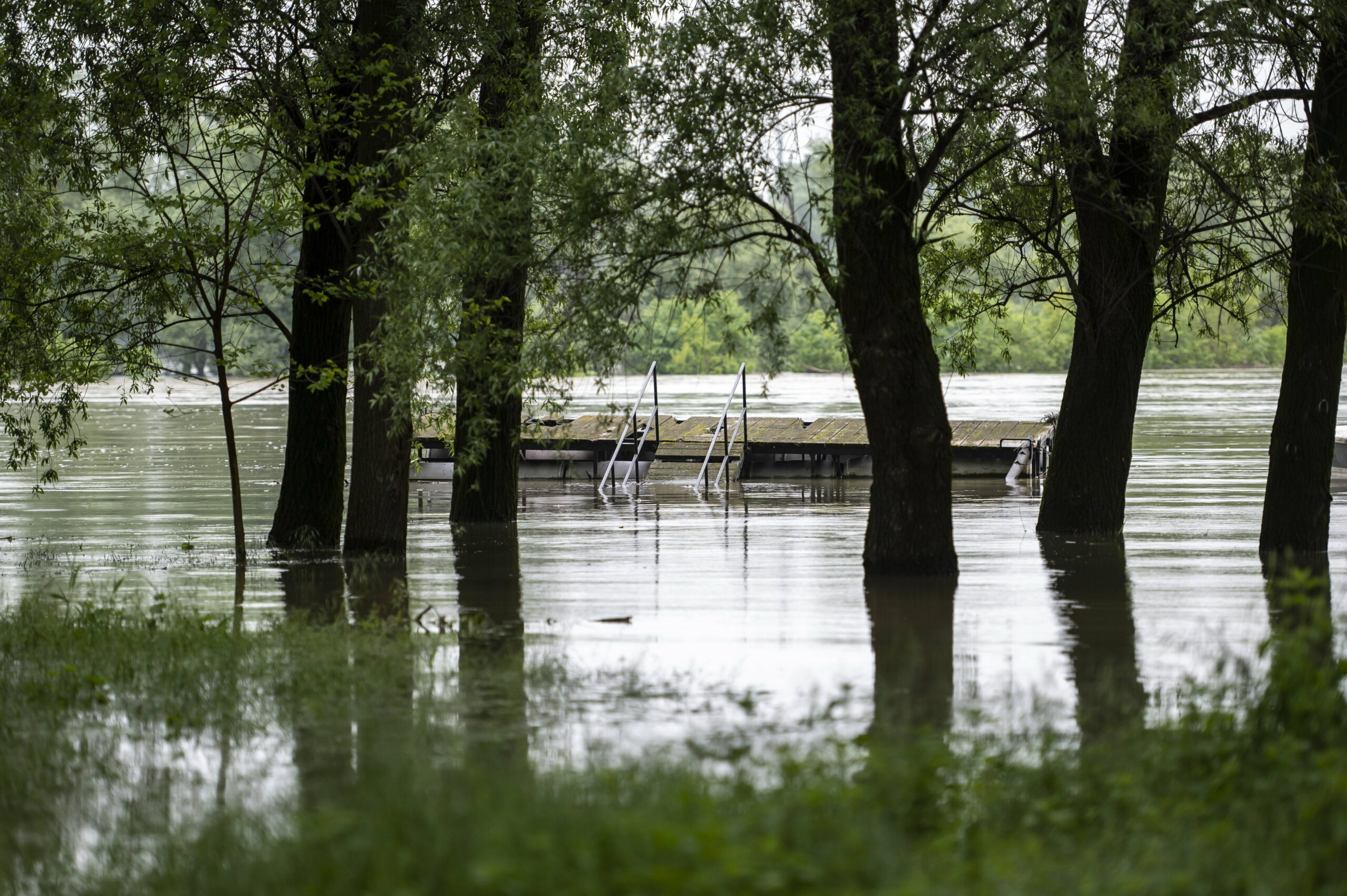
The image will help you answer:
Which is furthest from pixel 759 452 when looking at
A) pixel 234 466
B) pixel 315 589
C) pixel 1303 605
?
pixel 1303 605

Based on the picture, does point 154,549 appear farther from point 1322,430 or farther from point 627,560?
point 1322,430

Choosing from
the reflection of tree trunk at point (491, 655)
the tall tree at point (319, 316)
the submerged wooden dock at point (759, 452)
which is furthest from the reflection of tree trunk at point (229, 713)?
the submerged wooden dock at point (759, 452)

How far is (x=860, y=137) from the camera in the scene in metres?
10.7

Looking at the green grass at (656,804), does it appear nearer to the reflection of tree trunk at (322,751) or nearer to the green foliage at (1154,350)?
the reflection of tree trunk at (322,751)

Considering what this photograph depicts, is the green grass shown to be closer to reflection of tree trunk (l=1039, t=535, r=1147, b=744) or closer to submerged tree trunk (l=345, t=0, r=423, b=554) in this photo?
reflection of tree trunk (l=1039, t=535, r=1147, b=744)

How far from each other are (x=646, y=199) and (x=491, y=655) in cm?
395

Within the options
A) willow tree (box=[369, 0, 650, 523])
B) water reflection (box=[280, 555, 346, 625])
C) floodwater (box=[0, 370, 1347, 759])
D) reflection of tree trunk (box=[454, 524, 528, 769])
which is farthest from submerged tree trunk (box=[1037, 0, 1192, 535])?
water reflection (box=[280, 555, 346, 625])

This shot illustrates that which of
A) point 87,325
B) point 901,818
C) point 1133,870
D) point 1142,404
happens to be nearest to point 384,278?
point 87,325

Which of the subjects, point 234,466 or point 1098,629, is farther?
point 234,466

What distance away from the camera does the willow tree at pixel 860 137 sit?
10859 mm

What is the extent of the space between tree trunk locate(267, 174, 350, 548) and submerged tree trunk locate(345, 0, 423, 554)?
45cm

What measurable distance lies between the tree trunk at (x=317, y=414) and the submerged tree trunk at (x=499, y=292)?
4.63ft

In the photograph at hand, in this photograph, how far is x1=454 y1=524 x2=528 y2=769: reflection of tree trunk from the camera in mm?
6652

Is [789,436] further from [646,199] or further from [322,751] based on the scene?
[322,751]
